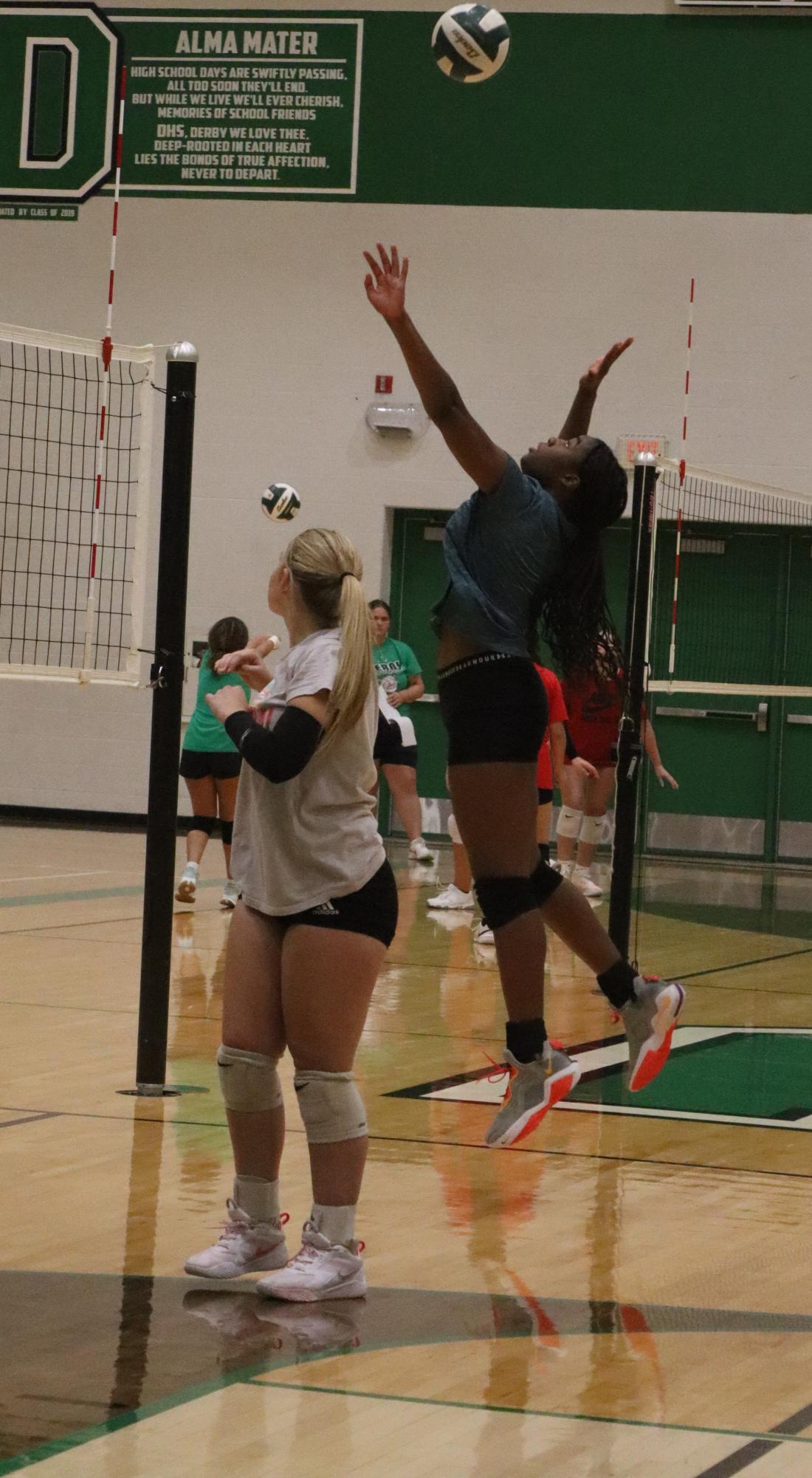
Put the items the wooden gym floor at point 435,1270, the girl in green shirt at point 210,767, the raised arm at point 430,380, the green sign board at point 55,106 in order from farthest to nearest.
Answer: the green sign board at point 55,106 → the girl in green shirt at point 210,767 → the raised arm at point 430,380 → the wooden gym floor at point 435,1270

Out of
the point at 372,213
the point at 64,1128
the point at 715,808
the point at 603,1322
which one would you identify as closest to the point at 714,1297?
the point at 603,1322

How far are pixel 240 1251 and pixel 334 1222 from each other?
0.76 feet

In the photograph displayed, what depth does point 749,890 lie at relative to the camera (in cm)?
1427

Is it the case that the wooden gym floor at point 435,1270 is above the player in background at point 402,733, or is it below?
below

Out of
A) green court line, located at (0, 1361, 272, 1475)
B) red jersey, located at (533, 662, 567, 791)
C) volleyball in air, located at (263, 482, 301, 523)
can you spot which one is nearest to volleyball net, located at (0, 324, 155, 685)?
volleyball in air, located at (263, 482, 301, 523)

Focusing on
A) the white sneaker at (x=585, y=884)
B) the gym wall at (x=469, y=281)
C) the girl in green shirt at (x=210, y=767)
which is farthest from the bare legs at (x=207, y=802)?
the gym wall at (x=469, y=281)

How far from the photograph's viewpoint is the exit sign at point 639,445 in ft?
51.8

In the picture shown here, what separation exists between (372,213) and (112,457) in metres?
3.02

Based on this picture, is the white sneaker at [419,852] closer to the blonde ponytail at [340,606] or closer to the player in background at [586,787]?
the player in background at [586,787]

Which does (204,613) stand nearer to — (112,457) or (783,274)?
(112,457)

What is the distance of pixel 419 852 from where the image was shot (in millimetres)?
14008

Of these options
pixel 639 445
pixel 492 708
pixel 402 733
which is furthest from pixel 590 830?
pixel 492 708

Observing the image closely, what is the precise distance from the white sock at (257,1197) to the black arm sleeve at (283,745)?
0.87m

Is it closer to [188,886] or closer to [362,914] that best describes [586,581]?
[362,914]
